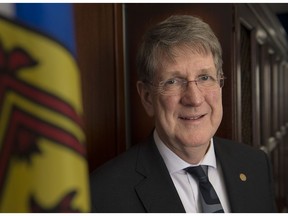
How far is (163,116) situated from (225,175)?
28 centimetres

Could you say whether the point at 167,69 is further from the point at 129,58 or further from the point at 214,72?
the point at 129,58

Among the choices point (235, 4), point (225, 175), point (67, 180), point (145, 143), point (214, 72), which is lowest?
point (225, 175)

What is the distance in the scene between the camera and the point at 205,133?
40.7 inches

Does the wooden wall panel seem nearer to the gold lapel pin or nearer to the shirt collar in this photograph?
the shirt collar

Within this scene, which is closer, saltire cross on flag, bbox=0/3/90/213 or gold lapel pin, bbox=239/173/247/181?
saltire cross on flag, bbox=0/3/90/213

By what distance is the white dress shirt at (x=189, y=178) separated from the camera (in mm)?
1015

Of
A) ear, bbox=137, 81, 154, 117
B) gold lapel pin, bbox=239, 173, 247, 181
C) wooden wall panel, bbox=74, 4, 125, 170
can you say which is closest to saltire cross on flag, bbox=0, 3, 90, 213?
ear, bbox=137, 81, 154, 117

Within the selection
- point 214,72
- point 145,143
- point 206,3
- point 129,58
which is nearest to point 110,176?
point 145,143

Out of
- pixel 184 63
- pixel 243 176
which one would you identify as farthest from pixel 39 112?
pixel 243 176

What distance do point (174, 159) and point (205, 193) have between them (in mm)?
132

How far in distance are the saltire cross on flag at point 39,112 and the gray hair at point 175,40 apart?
70cm

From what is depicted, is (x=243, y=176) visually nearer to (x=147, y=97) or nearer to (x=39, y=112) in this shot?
(x=147, y=97)

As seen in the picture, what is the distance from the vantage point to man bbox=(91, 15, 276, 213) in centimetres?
98

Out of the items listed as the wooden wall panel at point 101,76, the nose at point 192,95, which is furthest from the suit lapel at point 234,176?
the wooden wall panel at point 101,76
